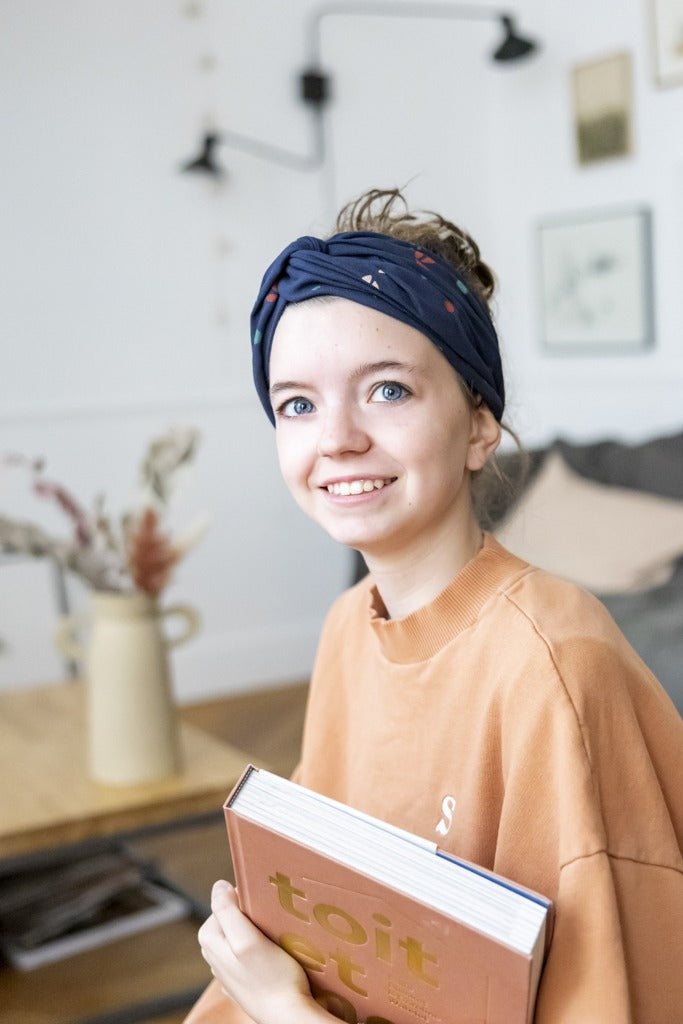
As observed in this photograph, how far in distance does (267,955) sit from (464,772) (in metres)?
0.19

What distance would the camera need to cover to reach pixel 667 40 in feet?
11.8

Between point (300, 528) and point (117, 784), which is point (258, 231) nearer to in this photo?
point (300, 528)

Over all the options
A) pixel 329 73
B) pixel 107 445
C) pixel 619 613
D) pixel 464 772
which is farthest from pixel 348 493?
pixel 329 73

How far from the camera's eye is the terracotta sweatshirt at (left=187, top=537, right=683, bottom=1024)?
703 mm

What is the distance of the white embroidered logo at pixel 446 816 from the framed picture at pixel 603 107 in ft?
11.2

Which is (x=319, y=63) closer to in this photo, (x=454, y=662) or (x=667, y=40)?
(x=667, y=40)

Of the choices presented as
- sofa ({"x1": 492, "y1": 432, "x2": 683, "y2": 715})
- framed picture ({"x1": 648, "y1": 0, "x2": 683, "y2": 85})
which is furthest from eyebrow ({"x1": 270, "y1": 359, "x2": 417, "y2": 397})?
framed picture ({"x1": 648, "y1": 0, "x2": 683, "y2": 85})

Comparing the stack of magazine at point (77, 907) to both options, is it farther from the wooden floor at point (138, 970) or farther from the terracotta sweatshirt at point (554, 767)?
the terracotta sweatshirt at point (554, 767)

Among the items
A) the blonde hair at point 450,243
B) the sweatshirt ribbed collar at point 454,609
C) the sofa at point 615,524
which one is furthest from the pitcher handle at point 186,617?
the sweatshirt ribbed collar at point 454,609

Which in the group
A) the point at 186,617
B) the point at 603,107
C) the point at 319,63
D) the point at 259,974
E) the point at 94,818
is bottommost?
the point at 94,818

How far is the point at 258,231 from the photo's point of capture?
4.13 meters

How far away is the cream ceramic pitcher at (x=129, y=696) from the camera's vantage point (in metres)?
2.14

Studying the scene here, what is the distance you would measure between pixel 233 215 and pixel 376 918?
362 cm

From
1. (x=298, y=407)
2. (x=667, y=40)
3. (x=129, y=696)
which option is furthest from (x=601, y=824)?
(x=667, y=40)
